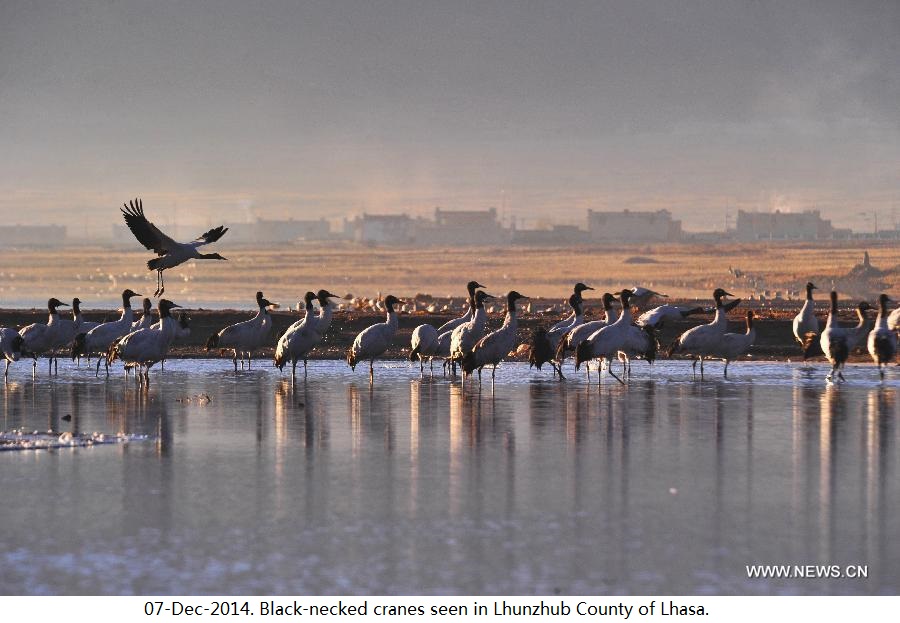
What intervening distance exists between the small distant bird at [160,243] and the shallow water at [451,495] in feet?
23.3

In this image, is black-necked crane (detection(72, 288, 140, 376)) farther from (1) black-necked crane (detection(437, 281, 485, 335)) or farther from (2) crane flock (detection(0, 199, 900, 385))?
(1) black-necked crane (detection(437, 281, 485, 335))

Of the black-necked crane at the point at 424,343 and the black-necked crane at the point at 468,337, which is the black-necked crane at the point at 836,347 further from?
the black-necked crane at the point at 424,343

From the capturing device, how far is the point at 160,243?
1174 inches

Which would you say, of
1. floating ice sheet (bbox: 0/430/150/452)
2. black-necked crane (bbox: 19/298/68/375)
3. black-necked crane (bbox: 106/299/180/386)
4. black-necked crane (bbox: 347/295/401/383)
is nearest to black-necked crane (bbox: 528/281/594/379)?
black-necked crane (bbox: 347/295/401/383)

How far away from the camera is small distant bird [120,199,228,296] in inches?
1147

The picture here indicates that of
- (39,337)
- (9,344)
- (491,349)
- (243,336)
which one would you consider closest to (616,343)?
(491,349)

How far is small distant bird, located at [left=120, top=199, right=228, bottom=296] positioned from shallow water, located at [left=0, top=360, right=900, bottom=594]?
7.12 metres

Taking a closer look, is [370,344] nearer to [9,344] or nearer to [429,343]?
[429,343]

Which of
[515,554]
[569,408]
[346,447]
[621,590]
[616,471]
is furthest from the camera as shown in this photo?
[569,408]

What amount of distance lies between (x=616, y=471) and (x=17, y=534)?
243 inches

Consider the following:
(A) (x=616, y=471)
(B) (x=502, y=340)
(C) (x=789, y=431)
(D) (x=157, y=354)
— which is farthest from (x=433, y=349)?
(A) (x=616, y=471)

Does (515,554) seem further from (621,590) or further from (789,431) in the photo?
(789,431)

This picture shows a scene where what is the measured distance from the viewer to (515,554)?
10570mm

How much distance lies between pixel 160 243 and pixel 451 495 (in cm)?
1814
